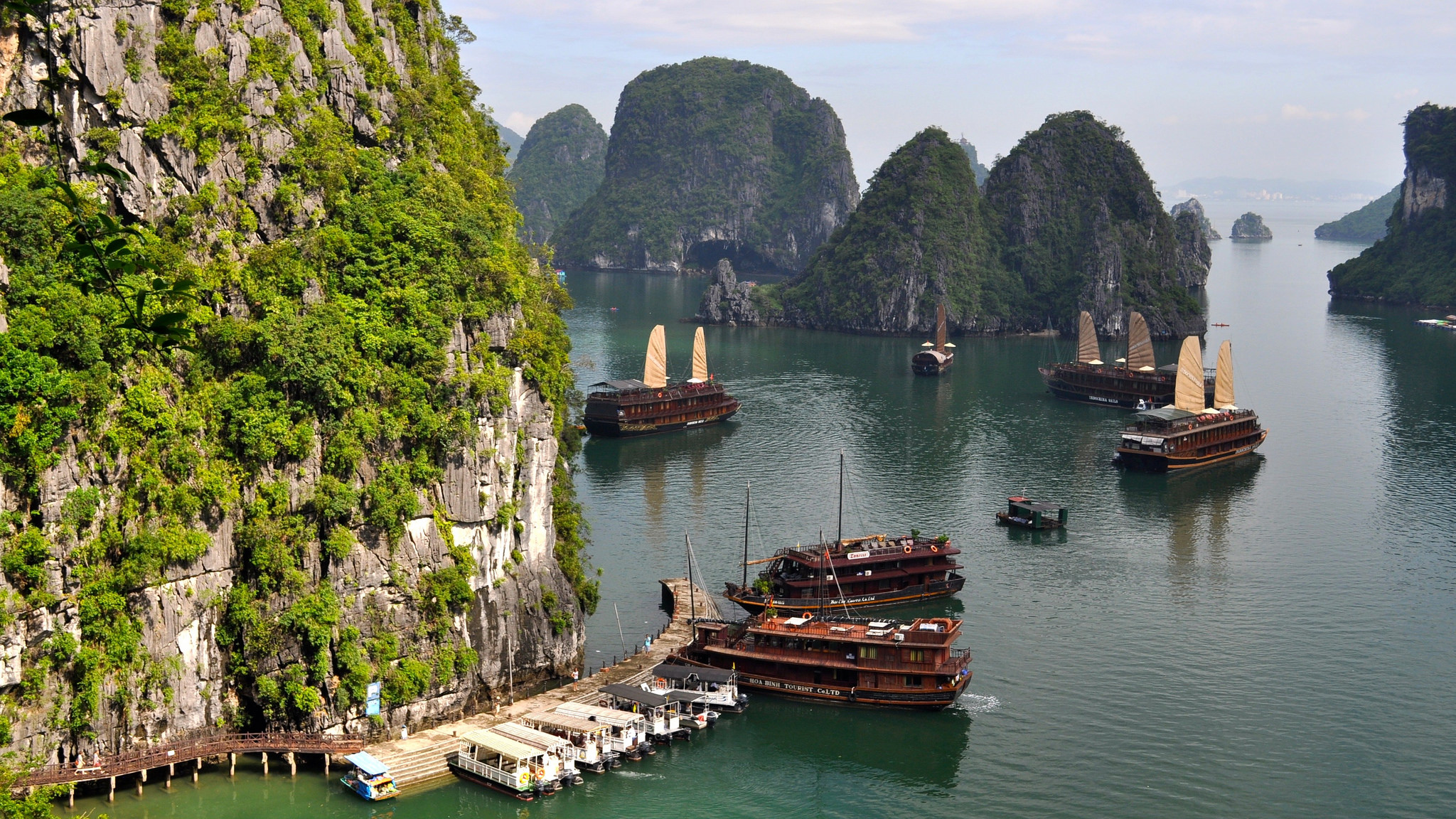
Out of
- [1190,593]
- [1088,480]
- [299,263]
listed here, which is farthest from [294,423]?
[1088,480]

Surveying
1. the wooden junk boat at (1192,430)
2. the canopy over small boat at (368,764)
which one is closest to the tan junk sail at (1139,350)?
the wooden junk boat at (1192,430)

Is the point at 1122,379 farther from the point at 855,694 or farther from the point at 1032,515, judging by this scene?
the point at 855,694

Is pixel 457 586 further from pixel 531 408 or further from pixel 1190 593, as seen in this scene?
pixel 1190 593

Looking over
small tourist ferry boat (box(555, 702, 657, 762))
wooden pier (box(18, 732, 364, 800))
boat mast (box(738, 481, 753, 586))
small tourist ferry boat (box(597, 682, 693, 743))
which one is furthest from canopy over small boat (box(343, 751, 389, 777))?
boat mast (box(738, 481, 753, 586))

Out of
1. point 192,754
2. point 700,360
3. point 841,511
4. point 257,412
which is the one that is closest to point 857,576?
point 841,511

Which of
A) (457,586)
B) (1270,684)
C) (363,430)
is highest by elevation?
(363,430)

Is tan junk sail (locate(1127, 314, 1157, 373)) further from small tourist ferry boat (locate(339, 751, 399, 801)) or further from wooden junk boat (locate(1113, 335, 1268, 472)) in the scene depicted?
small tourist ferry boat (locate(339, 751, 399, 801))
